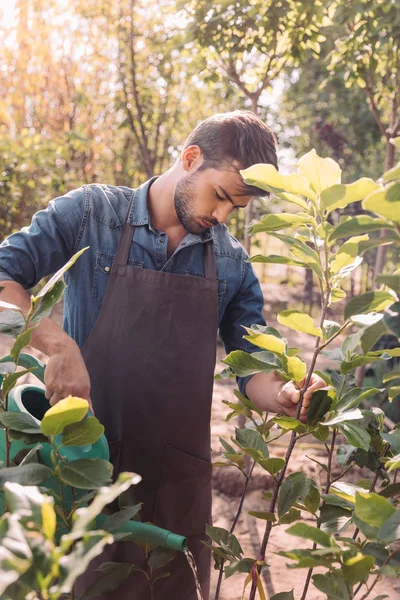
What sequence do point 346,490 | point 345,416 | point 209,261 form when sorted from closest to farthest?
point 345,416
point 346,490
point 209,261

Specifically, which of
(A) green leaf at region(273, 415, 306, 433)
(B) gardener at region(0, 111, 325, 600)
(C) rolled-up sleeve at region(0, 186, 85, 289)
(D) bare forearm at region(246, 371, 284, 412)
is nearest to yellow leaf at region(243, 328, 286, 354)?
(A) green leaf at region(273, 415, 306, 433)

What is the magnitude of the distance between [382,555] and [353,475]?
10.2 feet

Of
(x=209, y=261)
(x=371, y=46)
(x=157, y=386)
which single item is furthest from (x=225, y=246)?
(x=371, y=46)

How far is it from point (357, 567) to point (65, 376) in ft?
1.97

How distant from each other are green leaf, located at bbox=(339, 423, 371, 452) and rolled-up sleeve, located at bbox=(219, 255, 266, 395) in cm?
88

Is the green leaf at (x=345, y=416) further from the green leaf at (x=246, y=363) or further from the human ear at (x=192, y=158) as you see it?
the human ear at (x=192, y=158)

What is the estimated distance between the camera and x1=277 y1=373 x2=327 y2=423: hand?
3.71 feet

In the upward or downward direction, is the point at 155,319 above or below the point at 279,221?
below

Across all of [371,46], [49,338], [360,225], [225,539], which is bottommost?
[225,539]

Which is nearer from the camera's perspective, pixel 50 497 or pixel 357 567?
pixel 50 497

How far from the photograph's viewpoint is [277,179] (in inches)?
33.4

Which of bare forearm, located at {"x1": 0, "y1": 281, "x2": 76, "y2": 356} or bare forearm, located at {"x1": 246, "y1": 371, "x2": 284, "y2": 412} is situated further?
bare forearm, located at {"x1": 246, "y1": 371, "x2": 284, "y2": 412}

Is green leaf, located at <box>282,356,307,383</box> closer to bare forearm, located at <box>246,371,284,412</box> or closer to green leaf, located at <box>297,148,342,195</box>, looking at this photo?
green leaf, located at <box>297,148,342,195</box>

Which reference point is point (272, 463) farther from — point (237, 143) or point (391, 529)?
point (237, 143)
